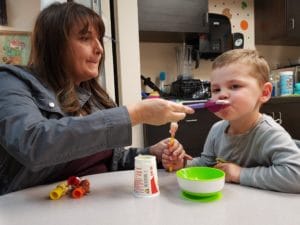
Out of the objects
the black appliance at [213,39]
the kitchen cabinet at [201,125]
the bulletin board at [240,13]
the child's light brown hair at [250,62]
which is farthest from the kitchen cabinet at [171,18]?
the child's light brown hair at [250,62]

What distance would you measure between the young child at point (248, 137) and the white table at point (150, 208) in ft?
0.13

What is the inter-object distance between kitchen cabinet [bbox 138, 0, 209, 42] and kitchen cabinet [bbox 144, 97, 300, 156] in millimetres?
780

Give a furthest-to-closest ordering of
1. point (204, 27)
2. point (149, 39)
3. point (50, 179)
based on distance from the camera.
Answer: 1. point (149, 39)
2. point (204, 27)
3. point (50, 179)

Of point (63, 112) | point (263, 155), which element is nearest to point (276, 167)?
point (263, 155)

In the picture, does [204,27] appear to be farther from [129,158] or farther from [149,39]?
[129,158]

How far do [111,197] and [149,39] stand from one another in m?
2.37

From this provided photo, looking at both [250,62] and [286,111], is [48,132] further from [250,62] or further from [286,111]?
[286,111]

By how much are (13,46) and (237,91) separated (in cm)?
214

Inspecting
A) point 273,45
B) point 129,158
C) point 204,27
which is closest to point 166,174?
point 129,158

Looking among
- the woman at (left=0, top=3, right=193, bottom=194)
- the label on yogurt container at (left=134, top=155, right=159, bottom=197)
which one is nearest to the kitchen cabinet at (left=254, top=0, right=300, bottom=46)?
the woman at (left=0, top=3, right=193, bottom=194)

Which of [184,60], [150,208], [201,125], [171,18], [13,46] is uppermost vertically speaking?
[171,18]

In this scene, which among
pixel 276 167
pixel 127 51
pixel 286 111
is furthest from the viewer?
pixel 286 111

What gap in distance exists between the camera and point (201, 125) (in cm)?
246

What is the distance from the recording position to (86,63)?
1.15m
